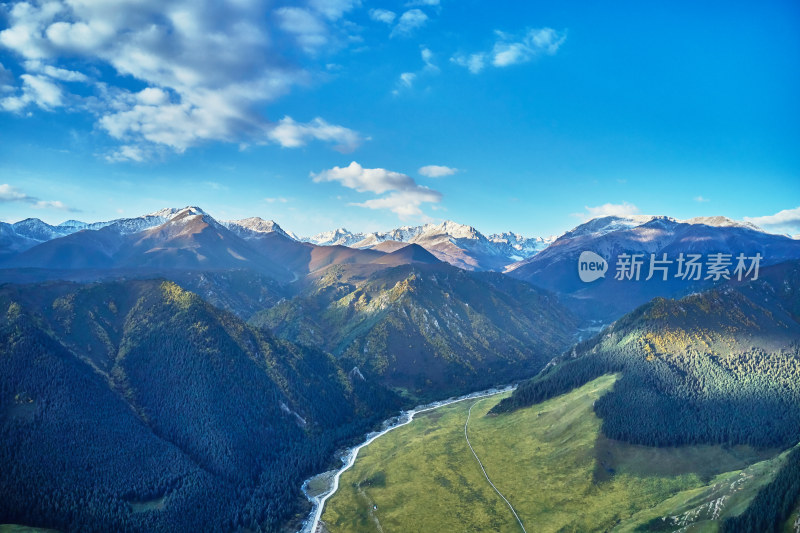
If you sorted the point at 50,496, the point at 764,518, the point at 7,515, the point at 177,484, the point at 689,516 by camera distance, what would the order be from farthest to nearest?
the point at 177,484
the point at 50,496
the point at 7,515
the point at 689,516
the point at 764,518

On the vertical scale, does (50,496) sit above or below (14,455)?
below

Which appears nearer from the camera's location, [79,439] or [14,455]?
[14,455]

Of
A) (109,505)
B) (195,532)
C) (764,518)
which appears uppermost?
(764,518)

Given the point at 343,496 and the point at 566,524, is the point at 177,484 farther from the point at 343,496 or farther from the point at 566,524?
the point at 566,524

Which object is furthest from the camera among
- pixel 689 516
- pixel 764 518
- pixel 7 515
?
pixel 7 515

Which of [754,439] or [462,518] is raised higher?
[754,439]

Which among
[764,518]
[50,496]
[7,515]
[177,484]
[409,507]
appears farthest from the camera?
[177,484]

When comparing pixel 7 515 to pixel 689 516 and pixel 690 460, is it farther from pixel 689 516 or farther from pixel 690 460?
pixel 690 460

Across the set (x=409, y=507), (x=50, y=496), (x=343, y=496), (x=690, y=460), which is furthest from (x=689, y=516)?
(x=50, y=496)

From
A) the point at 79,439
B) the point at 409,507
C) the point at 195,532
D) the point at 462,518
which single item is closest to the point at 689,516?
the point at 462,518
